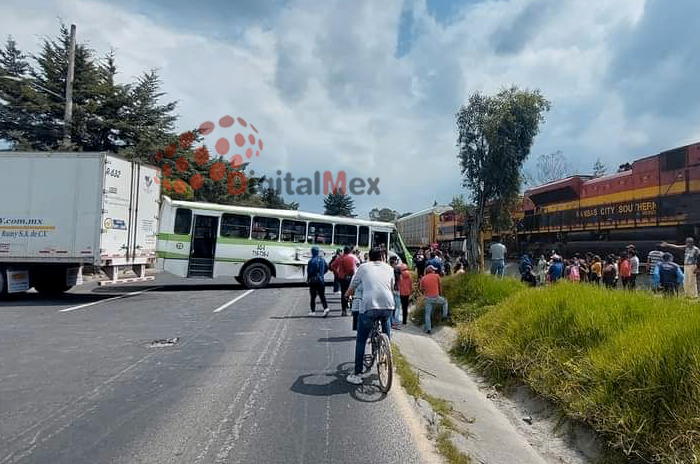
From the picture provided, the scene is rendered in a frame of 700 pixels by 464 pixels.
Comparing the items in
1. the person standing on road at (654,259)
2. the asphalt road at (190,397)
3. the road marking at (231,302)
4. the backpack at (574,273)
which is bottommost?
the asphalt road at (190,397)

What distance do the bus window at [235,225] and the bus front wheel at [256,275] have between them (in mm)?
1168

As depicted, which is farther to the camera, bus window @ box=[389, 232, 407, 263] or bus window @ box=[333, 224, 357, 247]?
bus window @ box=[389, 232, 407, 263]

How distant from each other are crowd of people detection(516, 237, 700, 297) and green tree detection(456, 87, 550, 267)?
353cm

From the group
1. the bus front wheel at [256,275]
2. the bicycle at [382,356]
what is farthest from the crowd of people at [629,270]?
the bus front wheel at [256,275]

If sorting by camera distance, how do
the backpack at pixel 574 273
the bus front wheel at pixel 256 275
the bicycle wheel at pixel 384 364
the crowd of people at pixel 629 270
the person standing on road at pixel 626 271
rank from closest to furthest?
1. the bicycle wheel at pixel 384 364
2. the crowd of people at pixel 629 270
3. the person standing on road at pixel 626 271
4. the backpack at pixel 574 273
5. the bus front wheel at pixel 256 275

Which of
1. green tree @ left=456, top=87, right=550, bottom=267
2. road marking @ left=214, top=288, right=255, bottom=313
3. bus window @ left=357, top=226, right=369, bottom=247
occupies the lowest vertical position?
road marking @ left=214, top=288, right=255, bottom=313

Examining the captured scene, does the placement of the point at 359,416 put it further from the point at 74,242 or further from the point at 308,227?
the point at 308,227

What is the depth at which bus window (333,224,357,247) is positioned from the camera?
19.3 meters

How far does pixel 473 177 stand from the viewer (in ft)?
68.5

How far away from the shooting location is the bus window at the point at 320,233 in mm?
18750

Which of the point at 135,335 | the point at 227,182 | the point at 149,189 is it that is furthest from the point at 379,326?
the point at 227,182

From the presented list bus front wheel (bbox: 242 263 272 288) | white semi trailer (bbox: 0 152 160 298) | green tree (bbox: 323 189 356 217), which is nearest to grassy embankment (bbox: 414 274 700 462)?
white semi trailer (bbox: 0 152 160 298)

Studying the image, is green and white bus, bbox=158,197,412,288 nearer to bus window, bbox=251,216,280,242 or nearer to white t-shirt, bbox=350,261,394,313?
bus window, bbox=251,216,280,242

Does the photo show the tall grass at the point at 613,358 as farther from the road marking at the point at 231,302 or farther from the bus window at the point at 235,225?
the bus window at the point at 235,225
